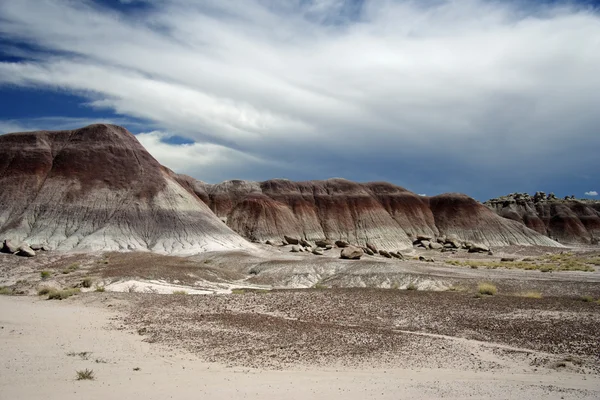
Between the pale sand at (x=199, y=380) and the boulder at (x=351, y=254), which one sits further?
the boulder at (x=351, y=254)

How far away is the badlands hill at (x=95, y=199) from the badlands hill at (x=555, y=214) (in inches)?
4046

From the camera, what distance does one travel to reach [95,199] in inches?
2382

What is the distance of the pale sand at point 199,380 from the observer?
381 inches

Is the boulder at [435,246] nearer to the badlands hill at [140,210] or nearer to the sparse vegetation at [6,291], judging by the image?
the badlands hill at [140,210]

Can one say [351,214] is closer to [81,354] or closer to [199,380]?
[81,354]

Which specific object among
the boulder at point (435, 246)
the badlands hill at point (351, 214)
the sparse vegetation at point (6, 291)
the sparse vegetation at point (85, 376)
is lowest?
the sparse vegetation at point (6, 291)

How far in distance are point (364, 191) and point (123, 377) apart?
327 ft

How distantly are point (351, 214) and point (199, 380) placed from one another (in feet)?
299

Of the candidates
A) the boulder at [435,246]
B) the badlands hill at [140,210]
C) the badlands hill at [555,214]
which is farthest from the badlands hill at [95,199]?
the badlands hill at [555,214]

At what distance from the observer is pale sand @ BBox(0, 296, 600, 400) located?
9680 mm

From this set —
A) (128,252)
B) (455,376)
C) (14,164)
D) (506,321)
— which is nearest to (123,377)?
(455,376)

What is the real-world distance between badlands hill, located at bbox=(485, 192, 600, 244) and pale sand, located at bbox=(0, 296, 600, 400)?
431 ft

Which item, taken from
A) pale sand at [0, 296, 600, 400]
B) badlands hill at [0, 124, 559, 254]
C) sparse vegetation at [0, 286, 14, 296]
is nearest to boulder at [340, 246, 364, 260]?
badlands hill at [0, 124, 559, 254]

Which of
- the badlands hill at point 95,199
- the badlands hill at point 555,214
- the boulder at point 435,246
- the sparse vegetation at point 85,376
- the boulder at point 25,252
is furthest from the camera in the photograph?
the badlands hill at point 555,214
